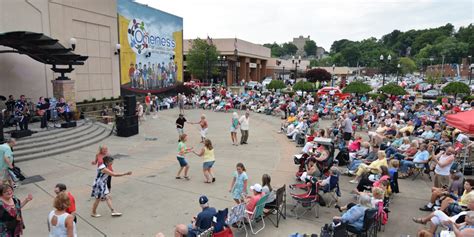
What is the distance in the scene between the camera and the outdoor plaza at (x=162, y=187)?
271 inches

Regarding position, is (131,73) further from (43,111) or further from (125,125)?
(43,111)

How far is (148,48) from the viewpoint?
2986cm

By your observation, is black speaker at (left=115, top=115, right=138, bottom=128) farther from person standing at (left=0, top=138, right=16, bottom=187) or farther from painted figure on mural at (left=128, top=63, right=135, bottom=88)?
painted figure on mural at (left=128, top=63, right=135, bottom=88)

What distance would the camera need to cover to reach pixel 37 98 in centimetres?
1778

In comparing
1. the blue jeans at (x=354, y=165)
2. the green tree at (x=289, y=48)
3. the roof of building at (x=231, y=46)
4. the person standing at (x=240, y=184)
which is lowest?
the blue jeans at (x=354, y=165)

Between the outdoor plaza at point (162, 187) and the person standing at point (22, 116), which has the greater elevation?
the person standing at point (22, 116)

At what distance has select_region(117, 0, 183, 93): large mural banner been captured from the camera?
1039 inches

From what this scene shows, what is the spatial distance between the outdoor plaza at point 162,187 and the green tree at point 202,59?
94.1ft

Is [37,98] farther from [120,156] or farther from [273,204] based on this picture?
[273,204]

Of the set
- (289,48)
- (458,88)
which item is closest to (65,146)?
(458,88)

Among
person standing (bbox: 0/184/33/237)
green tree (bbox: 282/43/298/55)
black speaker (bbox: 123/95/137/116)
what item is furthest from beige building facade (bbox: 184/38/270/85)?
green tree (bbox: 282/43/298/55)

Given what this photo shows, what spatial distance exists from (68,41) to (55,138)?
874 cm

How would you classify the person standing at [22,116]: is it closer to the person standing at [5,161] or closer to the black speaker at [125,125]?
the black speaker at [125,125]

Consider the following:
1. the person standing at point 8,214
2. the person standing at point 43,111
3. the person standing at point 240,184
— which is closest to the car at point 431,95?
the person standing at point 240,184
